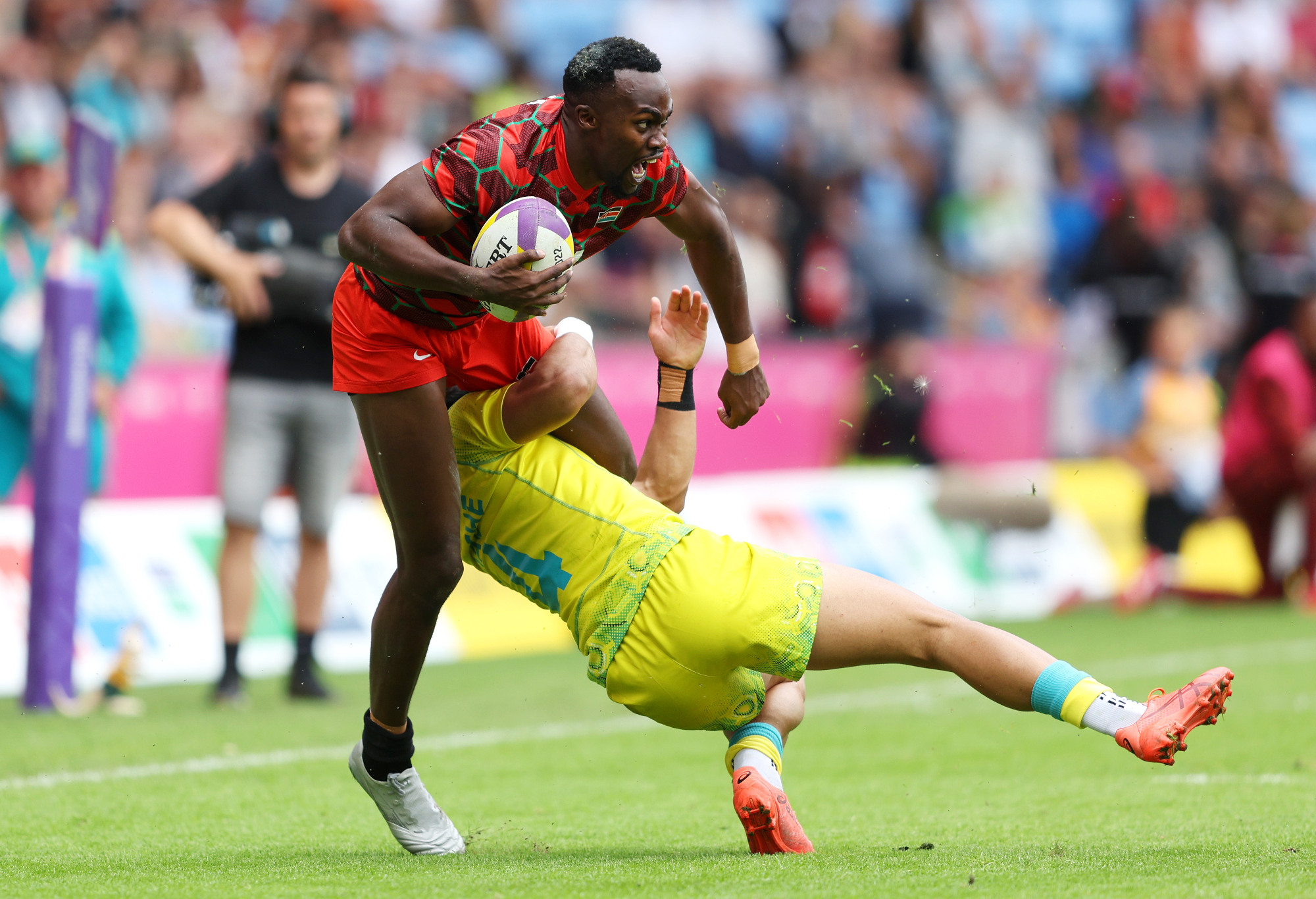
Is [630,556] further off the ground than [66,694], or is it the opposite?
[630,556]

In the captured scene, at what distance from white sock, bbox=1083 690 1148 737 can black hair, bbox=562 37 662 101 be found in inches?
76.1

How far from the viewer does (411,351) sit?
4.77m

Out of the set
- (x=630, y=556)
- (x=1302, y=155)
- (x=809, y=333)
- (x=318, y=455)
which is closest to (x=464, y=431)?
(x=630, y=556)

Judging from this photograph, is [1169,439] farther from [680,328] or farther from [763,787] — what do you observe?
[763,787]

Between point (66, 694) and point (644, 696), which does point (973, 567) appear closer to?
point (66, 694)

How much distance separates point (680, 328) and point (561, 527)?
2.85 ft

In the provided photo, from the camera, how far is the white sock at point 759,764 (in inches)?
187

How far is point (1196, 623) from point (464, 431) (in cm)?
828

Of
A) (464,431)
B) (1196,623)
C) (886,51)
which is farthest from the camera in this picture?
(886,51)

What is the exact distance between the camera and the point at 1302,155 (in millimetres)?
19969

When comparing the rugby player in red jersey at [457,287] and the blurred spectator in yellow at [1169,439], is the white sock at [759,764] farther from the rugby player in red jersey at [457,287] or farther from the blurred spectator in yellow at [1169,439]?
the blurred spectator in yellow at [1169,439]

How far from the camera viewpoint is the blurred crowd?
12250 millimetres

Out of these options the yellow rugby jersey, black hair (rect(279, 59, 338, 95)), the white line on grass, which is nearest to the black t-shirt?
black hair (rect(279, 59, 338, 95))

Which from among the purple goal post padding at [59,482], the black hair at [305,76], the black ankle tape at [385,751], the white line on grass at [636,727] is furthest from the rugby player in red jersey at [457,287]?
the black hair at [305,76]
